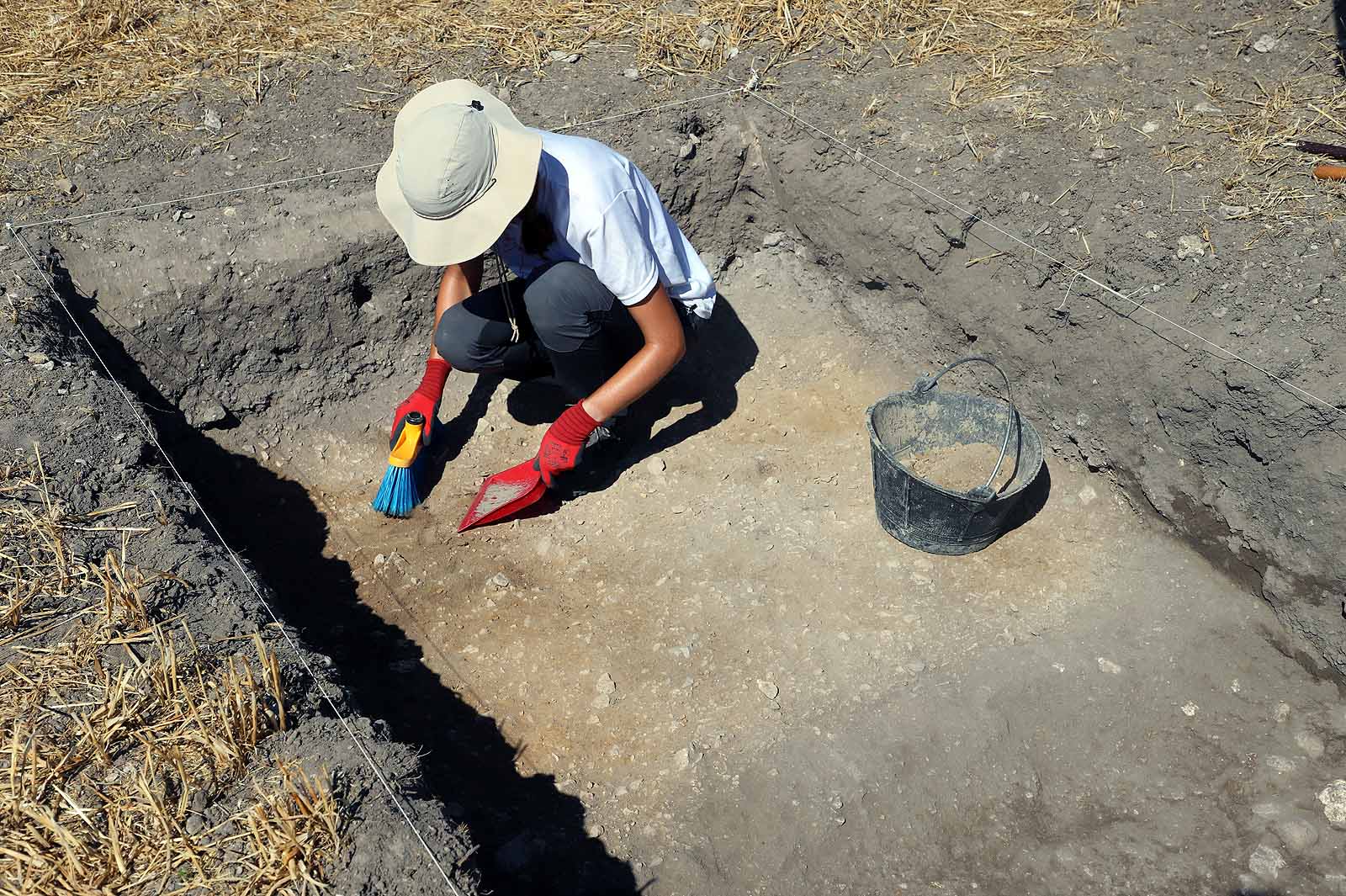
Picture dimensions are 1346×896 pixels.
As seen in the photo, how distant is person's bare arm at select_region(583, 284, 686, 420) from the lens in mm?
2846

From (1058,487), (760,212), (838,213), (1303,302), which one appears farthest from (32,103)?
(1303,302)

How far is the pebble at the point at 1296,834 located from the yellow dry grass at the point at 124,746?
232cm

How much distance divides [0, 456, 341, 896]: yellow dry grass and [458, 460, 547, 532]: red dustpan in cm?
110

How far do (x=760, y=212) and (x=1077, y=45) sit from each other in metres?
1.49

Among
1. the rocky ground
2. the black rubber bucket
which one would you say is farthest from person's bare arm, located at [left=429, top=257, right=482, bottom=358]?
→ the black rubber bucket

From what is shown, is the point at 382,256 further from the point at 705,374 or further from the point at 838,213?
the point at 838,213

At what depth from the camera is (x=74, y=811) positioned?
1.83 metres

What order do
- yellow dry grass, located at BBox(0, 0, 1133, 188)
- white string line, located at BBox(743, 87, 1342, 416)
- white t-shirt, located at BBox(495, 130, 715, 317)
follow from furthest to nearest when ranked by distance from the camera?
yellow dry grass, located at BBox(0, 0, 1133, 188) < white string line, located at BBox(743, 87, 1342, 416) < white t-shirt, located at BBox(495, 130, 715, 317)

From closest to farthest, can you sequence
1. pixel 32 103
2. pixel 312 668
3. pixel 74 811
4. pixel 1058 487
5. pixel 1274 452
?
pixel 74 811 < pixel 312 668 < pixel 1274 452 < pixel 1058 487 < pixel 32 103

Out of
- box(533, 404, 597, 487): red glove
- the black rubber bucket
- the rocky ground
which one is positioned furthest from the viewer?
box(533, 404, 597, 487): red glove

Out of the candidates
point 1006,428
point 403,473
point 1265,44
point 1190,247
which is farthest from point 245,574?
point 1265,44

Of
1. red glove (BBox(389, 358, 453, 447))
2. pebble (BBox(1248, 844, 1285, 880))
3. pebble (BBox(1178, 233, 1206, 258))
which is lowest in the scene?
pebble (BBox(1248, 844, 1285, 880))

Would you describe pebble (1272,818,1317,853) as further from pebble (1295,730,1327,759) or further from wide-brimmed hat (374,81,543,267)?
wide-brimmed hat (374,81,543,267)

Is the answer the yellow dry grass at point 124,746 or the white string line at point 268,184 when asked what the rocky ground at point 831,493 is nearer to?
the white string line at point 268,184
